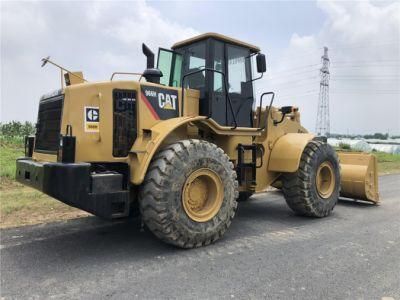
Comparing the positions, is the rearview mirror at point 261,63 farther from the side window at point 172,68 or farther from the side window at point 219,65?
the side window at point 172,68

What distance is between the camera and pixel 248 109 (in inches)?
268

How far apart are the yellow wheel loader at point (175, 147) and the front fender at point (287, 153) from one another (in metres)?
0.02

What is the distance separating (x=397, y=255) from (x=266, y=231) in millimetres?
1877

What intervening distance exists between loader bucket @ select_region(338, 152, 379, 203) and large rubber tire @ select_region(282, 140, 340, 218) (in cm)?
135

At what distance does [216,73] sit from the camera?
616 centimetres

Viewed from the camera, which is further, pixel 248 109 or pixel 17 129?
pixel 17 129

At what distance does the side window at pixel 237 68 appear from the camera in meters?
6.48

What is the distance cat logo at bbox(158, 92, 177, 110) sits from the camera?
5461 millimetres

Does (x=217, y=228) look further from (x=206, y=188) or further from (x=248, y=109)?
(x=248, y=109)

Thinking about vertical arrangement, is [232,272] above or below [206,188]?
below

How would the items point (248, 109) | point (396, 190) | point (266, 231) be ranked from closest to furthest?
point (266, 231)
point (248, 109)
point (396, 190)

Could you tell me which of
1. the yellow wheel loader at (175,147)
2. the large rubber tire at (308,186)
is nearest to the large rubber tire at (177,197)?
the yellow wheel loader at (175,147)

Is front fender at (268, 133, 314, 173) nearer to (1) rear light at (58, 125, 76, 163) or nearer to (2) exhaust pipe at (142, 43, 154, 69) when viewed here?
(2) exhaust pipe at (142, 43, 154, 69)

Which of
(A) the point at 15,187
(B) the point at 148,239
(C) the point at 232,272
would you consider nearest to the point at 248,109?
(B) the point at 148,239
